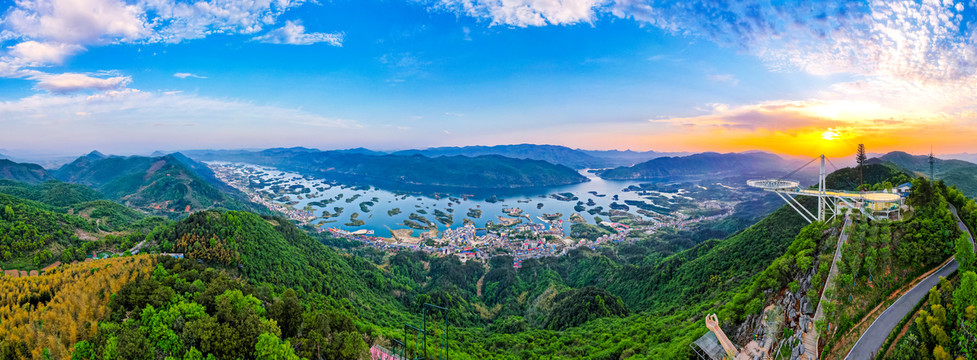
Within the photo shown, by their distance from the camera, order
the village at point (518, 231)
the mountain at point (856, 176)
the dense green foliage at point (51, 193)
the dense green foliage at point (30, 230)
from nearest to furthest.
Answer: the dense green foliage at point (30, 230) → the mountain at point (856, 176) → the dense green foliage at point (51, 193) → the village at point (518, 231)

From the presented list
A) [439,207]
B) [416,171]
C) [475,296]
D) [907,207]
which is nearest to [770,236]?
[907,207]

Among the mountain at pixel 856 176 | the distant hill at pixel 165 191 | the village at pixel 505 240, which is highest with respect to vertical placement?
the mountain at pixel 856 176

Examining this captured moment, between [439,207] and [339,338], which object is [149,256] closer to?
[339,338]

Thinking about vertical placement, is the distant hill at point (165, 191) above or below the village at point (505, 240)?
above

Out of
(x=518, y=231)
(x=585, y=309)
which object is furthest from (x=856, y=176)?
(x=518, y=231)

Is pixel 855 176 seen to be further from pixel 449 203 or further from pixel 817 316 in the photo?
pixel 449 203

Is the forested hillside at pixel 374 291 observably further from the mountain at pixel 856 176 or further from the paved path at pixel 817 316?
the paved path at pixel 817 316

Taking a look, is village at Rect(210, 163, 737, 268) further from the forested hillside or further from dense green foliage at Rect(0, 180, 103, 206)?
dense green foliage at Rect(0, 180, 103, 206)

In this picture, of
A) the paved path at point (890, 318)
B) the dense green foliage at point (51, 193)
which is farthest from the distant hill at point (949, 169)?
the dense green foliage at point (51, 193)
